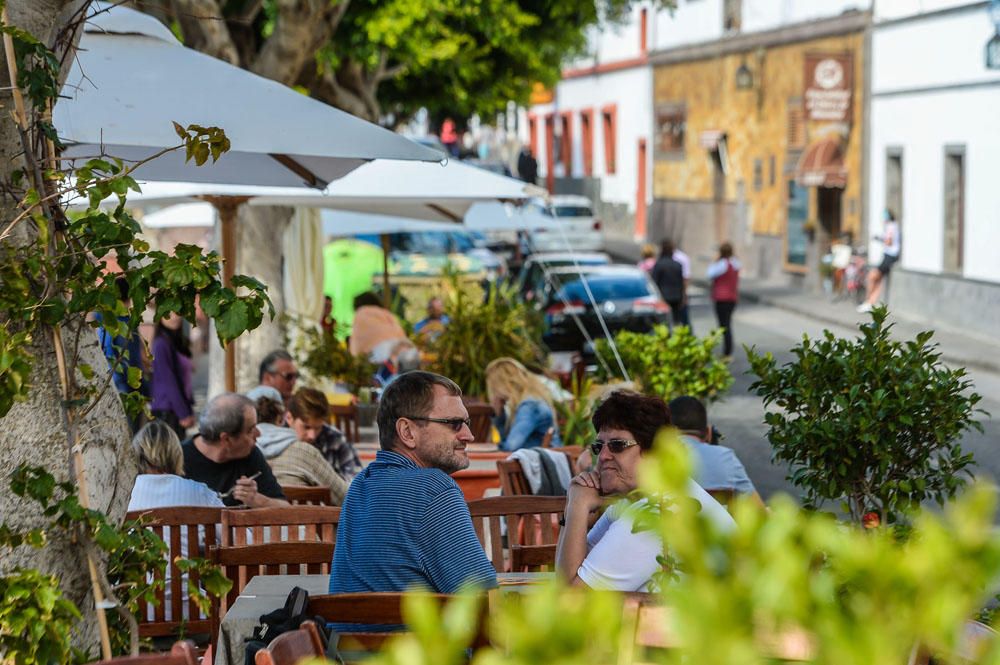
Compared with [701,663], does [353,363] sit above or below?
below

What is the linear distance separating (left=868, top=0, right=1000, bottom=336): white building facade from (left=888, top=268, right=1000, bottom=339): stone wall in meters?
0.02

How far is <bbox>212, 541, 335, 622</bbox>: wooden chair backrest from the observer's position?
5105 millimetres

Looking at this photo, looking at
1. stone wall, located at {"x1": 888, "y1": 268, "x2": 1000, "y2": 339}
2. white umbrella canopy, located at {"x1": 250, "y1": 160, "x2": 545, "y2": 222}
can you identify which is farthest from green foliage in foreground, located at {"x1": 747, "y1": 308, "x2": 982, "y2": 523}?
stone wall, located at {"x1": 888, "y1": 268, "x2": 1000, "y2": 339}

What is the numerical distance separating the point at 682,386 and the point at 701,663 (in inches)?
391

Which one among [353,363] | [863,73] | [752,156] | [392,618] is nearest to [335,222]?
[353,363]

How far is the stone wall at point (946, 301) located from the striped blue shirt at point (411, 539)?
65.6ft

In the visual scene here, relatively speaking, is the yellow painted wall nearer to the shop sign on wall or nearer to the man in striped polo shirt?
the shop sign on wall

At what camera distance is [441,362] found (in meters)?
12.5

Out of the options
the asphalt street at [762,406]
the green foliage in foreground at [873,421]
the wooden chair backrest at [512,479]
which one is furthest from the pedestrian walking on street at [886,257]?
the green foliage in foreground at [873,421]

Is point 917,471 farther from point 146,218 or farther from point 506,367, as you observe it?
point 146,218

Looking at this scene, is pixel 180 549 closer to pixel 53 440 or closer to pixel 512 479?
pixel 512 479

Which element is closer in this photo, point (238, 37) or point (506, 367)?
point (506, 367)

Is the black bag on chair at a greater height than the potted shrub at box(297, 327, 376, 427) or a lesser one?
greater

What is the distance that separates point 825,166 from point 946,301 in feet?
19.9
